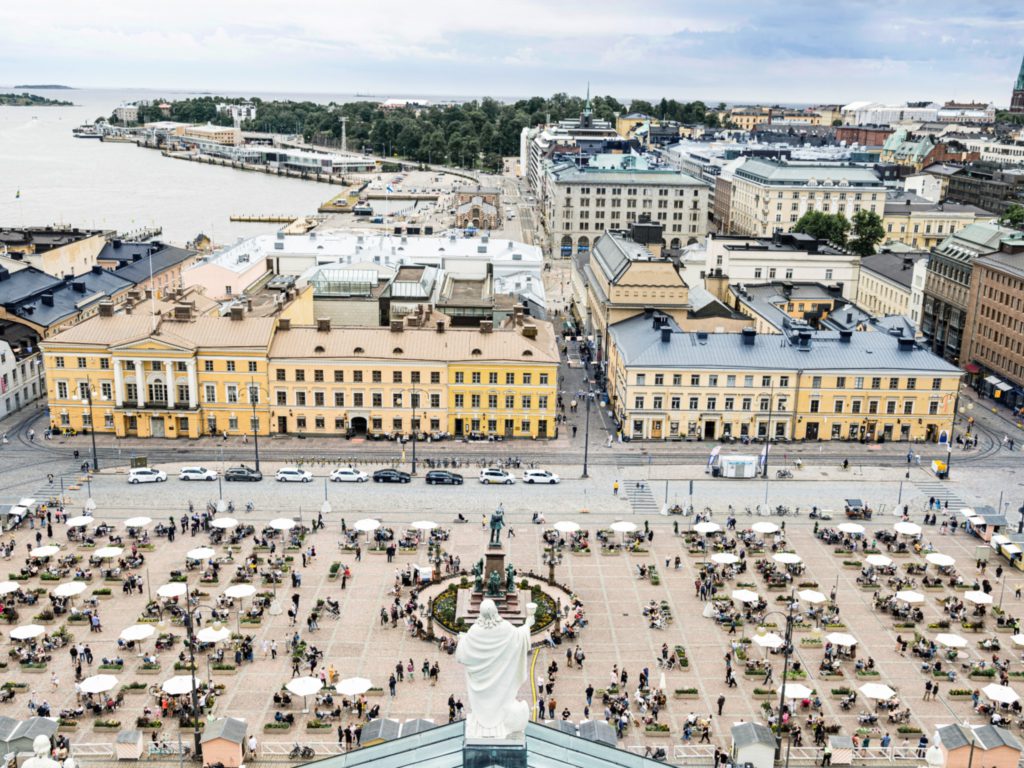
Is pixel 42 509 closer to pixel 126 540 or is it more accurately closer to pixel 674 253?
pixel 126 540

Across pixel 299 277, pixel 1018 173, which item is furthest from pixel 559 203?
pixel 1018 173

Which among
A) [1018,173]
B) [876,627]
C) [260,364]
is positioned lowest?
[876,627]

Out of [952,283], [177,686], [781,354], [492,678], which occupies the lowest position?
[177,686]

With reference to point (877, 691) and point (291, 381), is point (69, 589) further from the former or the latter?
point (877, 691)

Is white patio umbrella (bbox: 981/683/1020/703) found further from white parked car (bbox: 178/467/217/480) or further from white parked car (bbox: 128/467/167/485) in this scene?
white parked car (bbox: 128/467/167/485)

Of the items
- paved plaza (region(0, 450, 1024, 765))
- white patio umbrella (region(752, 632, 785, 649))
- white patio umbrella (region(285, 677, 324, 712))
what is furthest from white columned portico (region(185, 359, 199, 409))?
white patio umbrella (region(752, 632, 785, 649))

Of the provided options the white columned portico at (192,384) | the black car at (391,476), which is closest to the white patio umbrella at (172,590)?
the black car at (391,476)

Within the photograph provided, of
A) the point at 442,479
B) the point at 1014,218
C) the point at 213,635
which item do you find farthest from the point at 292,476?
the point at 1014,218
